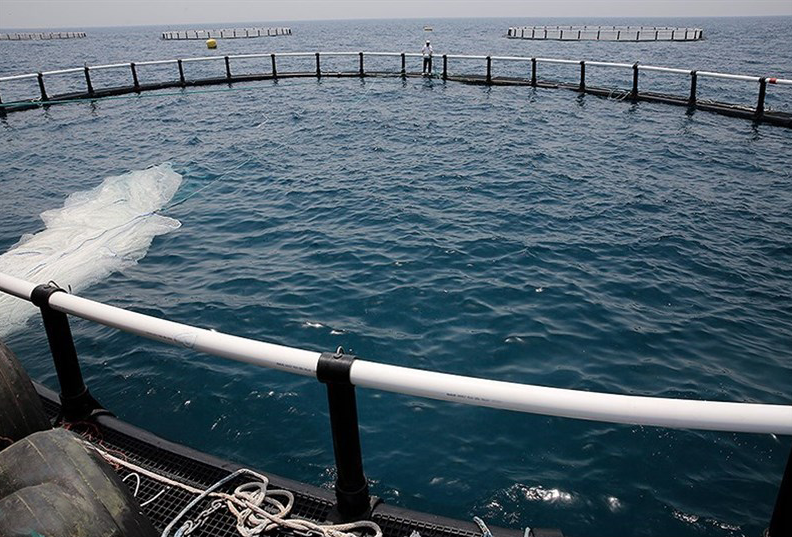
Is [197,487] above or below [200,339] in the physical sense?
below

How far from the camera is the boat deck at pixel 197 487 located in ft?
10.3

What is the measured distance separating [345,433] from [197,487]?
128 centimetres

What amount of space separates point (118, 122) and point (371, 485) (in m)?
23.0

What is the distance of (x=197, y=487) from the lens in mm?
3518

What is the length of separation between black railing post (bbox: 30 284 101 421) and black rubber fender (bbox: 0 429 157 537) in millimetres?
1022

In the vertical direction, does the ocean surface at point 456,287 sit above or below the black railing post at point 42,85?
below

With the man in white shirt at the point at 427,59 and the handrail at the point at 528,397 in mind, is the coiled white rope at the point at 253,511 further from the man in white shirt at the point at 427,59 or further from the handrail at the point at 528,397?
the man in white shirt at the point at 427,59

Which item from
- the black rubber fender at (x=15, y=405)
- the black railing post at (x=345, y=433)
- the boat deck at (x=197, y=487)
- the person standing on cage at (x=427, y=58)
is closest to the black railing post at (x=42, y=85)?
the person standing on cage at (x=427, y=58)

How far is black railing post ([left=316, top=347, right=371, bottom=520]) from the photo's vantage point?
2629 mm

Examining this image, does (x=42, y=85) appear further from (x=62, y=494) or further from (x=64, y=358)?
(x=62, y=494)

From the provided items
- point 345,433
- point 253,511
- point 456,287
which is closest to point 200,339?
point 345,433

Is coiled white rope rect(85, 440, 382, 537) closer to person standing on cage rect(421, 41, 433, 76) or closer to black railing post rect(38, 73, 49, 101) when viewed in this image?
black railing post rect(38, 73, 49, 101)

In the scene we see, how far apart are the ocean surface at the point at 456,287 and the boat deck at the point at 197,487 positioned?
2030mm

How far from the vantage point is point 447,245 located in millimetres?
11352
